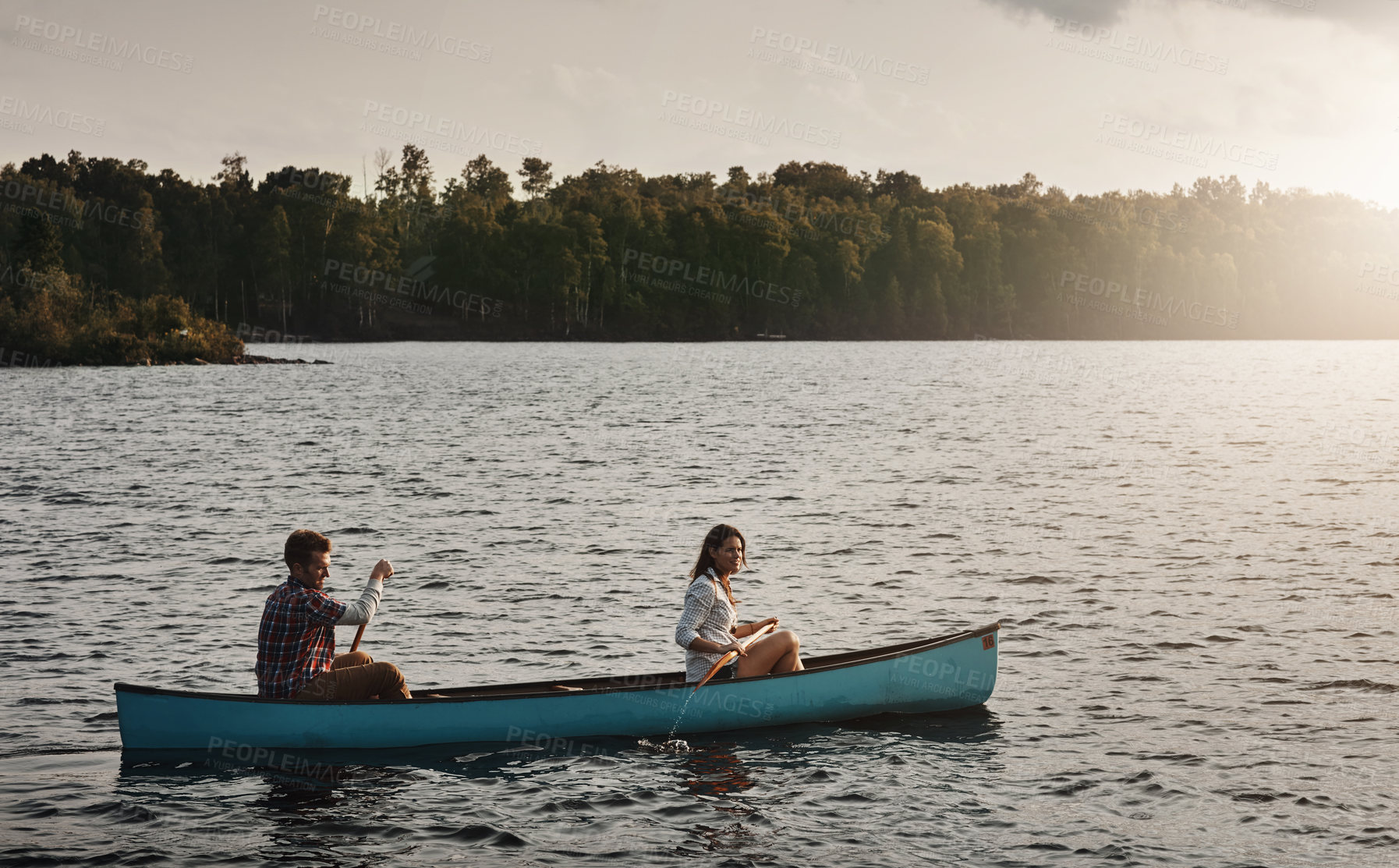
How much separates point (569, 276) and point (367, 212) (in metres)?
23.7

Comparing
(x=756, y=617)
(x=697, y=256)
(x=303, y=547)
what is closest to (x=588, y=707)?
Result: (x=303, y=547)

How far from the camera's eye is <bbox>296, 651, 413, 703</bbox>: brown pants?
1061 centimetres

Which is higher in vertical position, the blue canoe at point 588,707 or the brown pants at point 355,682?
the brown pants at point 355,682

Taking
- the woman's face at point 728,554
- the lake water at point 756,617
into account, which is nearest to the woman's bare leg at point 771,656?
the lake water at point 756,617

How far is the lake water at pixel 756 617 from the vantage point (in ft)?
31.7

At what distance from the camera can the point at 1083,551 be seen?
2216cm

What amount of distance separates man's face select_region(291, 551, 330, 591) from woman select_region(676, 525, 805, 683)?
3.14 m

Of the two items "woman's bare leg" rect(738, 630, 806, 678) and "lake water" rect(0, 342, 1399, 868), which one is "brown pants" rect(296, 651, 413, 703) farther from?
"woman's bare leg" rect(738, 630, 806, 678)

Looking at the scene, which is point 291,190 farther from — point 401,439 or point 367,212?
point 401,439

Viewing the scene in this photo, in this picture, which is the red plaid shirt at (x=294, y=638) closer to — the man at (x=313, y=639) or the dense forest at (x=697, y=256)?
the man at (x=313, y=639)

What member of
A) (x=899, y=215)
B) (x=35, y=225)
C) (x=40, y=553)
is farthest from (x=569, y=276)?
(x=40, y=553)

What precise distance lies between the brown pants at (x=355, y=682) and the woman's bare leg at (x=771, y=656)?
3.20 m

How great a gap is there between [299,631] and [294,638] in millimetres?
138

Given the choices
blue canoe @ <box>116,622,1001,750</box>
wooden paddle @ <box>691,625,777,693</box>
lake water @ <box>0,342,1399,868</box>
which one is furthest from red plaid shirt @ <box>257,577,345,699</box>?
wooden paddle @ <box>691,625,777,693</box>
